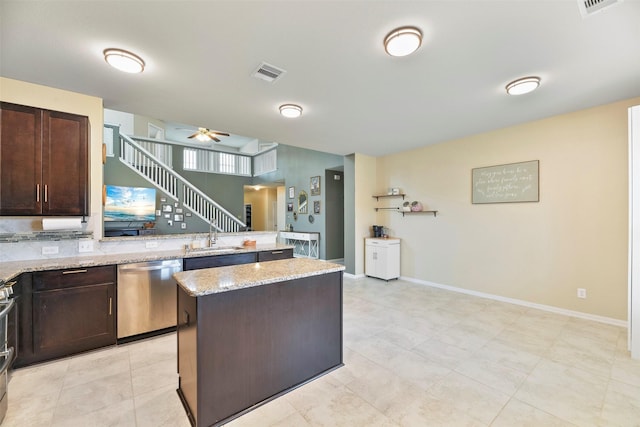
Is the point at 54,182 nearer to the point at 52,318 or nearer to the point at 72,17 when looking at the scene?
the point at 52,318

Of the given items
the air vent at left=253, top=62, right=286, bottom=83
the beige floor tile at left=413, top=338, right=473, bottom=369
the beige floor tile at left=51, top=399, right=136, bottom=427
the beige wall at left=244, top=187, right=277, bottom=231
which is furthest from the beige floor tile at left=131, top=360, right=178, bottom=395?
the beige wall at left=244, top=187, right=277, bottom=231

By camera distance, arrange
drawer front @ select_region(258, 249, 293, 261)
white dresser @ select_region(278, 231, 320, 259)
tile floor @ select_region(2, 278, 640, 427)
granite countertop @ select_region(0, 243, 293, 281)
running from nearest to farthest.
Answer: tile floor @ select_region(2, 278, 640, 427) < granite countertop @ select_region(0, 243, 293, 281) < drawer front @ select_region(258, 249, 293, 261) < white dresser @ select_region(278, 231, 320, 259)

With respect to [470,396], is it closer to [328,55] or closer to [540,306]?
[540,306]

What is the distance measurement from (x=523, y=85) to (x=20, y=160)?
4.77 meters

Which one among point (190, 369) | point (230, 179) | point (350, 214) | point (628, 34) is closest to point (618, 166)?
point (628, 34)

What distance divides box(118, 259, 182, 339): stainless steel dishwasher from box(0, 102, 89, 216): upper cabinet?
31.2 inches

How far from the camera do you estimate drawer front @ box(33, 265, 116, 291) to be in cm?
229

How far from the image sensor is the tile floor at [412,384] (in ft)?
5.62

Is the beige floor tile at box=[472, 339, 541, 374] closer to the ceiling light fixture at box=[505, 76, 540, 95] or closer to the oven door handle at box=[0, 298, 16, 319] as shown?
the ceiling light fixture at box=[505, 76, 540, 95]

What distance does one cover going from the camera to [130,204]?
6.57 m

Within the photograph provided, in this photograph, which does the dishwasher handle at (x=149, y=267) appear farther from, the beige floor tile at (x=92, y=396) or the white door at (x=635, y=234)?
the white door at (x=635, y=234)

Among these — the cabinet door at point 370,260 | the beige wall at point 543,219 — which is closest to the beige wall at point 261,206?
the cabinet door at point 370,260

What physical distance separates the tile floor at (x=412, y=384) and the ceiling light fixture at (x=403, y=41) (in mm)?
2588

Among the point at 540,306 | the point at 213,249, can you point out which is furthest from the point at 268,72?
the point at 540,306
